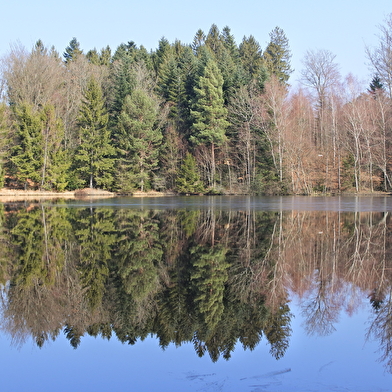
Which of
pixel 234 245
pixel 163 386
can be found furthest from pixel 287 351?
pixel 234 245

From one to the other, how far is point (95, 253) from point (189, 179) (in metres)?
39.2

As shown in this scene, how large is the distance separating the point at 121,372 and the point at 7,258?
6.47m

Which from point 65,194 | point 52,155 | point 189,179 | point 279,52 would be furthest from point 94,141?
point 279,52

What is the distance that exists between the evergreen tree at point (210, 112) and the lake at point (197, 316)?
37.9 metres

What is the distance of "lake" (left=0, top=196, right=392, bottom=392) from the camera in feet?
14.2

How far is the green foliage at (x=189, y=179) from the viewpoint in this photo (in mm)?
49094

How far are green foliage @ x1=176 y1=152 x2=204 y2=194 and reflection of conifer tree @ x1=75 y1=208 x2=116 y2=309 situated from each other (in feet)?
104

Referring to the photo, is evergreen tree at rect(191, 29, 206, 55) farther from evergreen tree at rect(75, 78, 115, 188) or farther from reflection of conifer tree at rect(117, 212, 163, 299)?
reflection of conifer tree at rect(117, 212, 163, 299)

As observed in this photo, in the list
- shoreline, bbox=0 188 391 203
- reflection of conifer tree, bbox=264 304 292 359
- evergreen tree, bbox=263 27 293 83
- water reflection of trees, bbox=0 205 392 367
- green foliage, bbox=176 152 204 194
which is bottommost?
reflection of conifer tree, bbox=264 304 292 359

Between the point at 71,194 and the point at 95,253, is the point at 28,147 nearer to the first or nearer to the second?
the point at 71,194

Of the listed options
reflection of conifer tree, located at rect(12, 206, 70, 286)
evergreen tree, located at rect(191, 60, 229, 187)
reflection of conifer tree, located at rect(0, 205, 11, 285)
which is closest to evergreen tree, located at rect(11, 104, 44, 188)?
evergreen tree, located at rect(191, 60, 229, 187)

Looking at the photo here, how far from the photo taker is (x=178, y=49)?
71.9 m

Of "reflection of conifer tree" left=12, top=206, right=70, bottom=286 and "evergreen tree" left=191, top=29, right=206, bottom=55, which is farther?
"evergreen tree" left=191, top=29, right=206, bottom=55

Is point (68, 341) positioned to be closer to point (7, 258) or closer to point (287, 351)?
point (287, 351)
